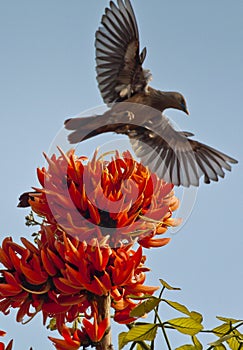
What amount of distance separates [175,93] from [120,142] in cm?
120

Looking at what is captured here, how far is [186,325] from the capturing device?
1.47m

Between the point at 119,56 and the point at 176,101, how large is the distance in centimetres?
46

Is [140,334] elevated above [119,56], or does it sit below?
below

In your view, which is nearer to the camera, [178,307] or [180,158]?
[178,307]

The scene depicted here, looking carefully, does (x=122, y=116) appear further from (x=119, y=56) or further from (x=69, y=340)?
(x=69, y=340)

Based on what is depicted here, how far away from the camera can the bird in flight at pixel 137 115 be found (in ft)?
6.65

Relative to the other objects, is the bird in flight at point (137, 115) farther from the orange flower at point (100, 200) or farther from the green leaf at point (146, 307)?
the green leaf at point (146, 307)

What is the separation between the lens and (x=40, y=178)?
1.74 m

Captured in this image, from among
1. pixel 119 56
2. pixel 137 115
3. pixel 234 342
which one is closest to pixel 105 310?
pixel 234 342

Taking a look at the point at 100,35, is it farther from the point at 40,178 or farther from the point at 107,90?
the point at 40,178

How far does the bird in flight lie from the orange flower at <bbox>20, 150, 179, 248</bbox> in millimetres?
174

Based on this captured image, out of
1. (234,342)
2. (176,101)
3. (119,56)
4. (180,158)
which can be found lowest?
(234,342)

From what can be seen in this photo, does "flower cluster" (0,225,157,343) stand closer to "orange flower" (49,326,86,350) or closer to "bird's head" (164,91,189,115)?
"orange flower" (49,326,86,350)

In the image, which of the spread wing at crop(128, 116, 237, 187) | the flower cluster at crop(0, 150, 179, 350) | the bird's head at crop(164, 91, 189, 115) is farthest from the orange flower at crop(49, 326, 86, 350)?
the bird's head at crop(164, 91, 189, 115)
